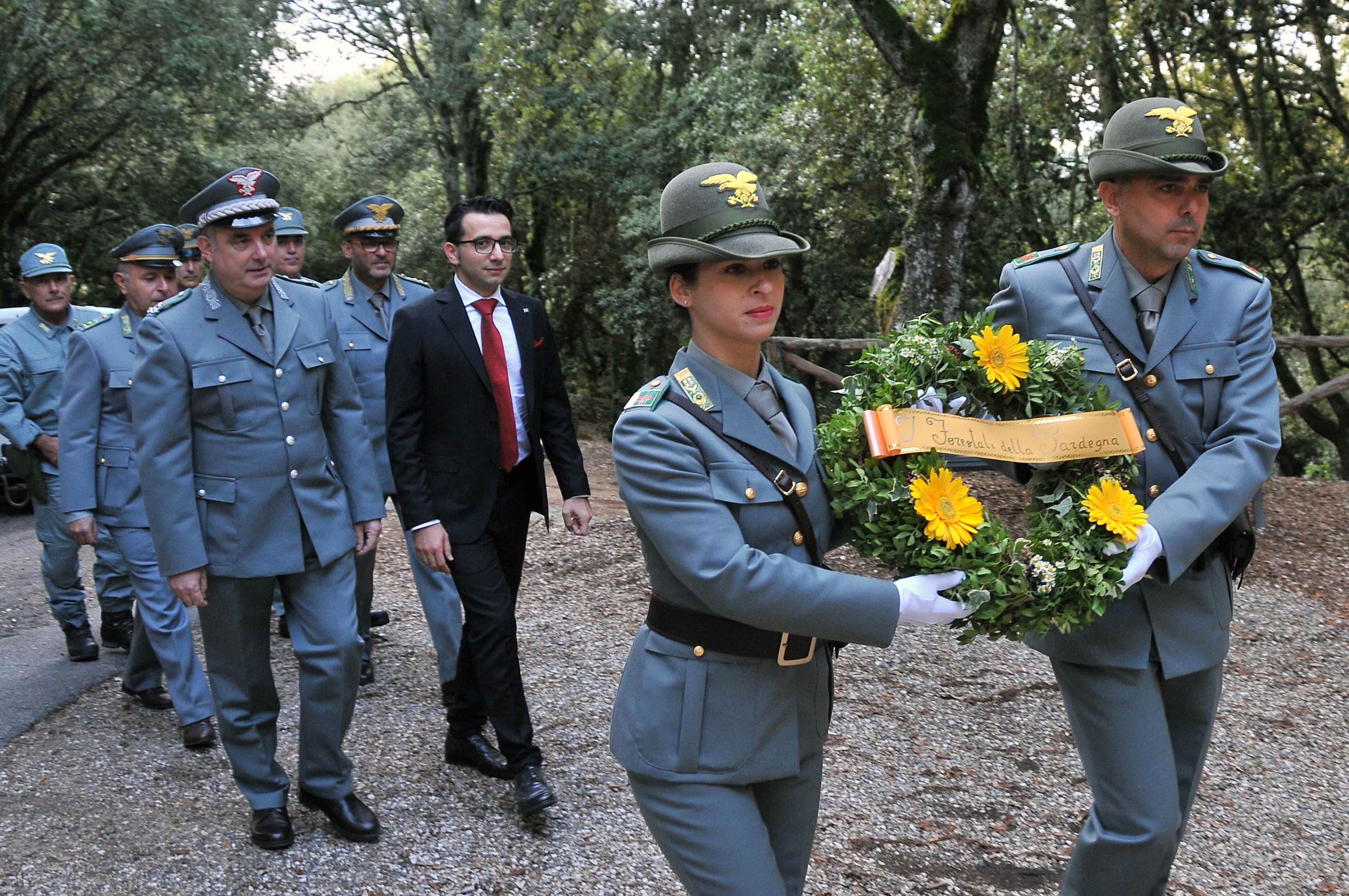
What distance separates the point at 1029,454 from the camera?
2598mm

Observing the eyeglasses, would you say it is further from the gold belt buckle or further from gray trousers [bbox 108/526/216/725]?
the gold belt buckle

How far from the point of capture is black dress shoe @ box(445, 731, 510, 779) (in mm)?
4797

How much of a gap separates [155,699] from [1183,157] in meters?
5.25

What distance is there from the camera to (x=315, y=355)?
4418 mm

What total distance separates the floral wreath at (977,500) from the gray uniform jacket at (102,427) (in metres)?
4.17

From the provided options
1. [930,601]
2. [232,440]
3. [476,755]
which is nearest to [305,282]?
[232,440]

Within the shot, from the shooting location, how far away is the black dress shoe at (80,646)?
6.76 metres

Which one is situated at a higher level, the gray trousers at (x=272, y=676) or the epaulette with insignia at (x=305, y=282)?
the epaulette with insignia at (x=305, y=282)

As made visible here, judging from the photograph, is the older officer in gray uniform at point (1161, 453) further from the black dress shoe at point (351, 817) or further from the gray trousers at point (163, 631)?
the gray trousers at point (163, 631)

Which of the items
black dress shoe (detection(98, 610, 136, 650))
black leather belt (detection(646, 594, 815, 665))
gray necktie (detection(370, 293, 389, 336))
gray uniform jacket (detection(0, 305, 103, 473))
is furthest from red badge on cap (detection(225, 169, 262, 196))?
black dress shoe (detection(98, 610, 136, 650))

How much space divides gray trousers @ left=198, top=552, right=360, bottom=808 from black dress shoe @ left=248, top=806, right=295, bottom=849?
29 millimetres

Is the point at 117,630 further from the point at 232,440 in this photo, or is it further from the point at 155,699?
the point at 232,440

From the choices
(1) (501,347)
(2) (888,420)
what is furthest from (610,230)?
(2) (888,420)

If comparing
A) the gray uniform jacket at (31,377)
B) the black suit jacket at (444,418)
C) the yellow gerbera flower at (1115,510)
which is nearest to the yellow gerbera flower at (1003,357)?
the yellow gerbera flower at (1115,510)
